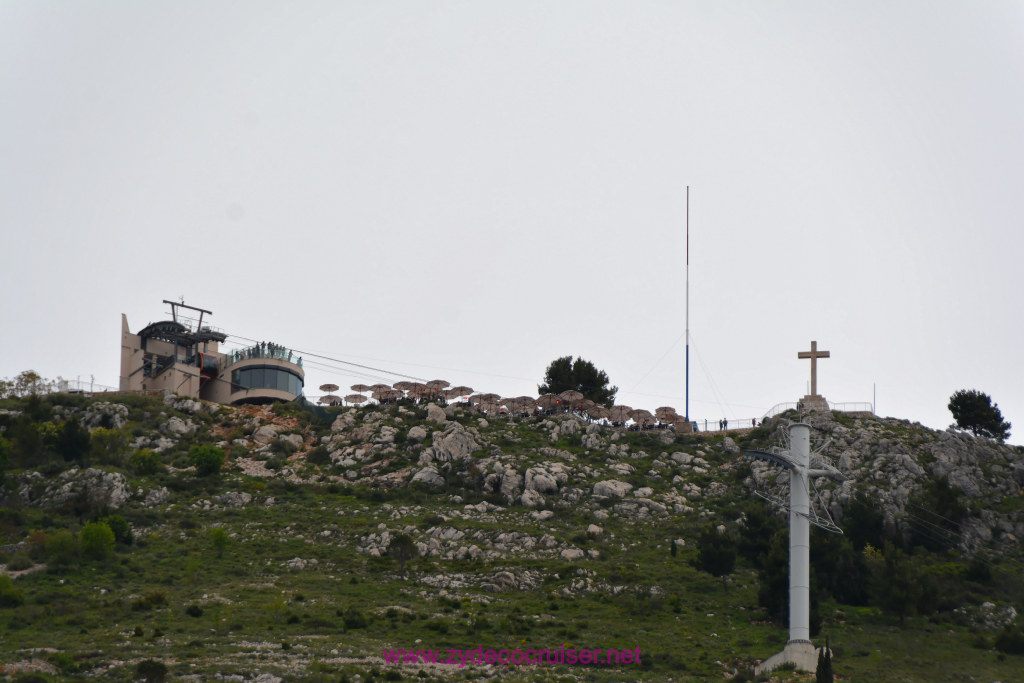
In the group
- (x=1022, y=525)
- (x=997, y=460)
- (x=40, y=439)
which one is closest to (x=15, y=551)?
(x=40, y=439)

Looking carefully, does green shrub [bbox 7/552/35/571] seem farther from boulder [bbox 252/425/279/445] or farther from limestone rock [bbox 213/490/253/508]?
boulder [bbox 252/425/279/445]

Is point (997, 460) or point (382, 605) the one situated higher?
point (997, 460)

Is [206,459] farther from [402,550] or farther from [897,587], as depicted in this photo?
[897,587]

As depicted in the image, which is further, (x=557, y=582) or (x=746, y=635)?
(x=557, y=582)

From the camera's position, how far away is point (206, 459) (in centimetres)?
8550

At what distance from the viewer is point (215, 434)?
9612cm

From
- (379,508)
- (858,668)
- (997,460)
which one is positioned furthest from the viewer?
(997,460)

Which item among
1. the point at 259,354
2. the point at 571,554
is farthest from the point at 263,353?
the point at 571,554

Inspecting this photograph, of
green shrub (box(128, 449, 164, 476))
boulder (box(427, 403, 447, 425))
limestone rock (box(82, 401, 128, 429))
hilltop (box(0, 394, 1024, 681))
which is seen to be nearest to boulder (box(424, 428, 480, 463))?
hilltop (box(0, 394, 1024, 681))

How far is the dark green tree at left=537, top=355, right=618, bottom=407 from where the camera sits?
11175 centimetres

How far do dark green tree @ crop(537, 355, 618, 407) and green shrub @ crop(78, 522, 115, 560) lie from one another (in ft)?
179

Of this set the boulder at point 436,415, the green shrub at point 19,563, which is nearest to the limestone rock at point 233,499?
the green shrub at point 19,563

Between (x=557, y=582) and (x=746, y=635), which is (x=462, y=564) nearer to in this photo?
(x=557, y=582)

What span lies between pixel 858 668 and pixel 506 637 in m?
17.9
